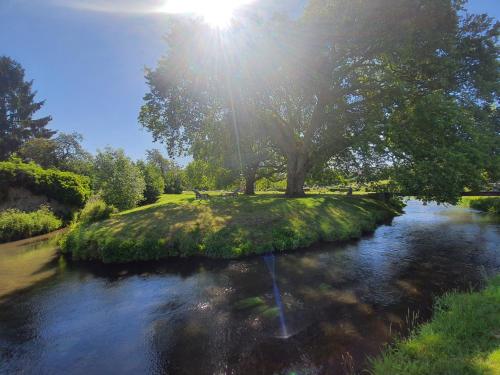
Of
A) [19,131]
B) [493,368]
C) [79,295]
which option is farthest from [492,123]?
[19,131]

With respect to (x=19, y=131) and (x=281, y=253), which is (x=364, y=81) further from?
(x=19, y=131)

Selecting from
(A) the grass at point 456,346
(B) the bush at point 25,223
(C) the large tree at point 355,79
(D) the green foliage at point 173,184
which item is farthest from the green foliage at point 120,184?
(A) the grass at point 456,346

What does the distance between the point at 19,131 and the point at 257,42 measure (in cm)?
7724

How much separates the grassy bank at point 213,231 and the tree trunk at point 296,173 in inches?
291

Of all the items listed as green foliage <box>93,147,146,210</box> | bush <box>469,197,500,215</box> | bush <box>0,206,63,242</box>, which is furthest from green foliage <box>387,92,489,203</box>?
bush <box>0,206,63,242</box>

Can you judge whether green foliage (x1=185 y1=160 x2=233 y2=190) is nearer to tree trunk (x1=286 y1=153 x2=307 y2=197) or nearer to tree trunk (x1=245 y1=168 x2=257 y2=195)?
tree trunk (x1=245 y1=168 x2=257 y2=195)

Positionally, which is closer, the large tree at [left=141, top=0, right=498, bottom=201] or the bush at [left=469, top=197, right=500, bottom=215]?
the large tree at [left=141, top=0, right=498, bottom=201]

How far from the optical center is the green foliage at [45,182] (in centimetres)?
3278

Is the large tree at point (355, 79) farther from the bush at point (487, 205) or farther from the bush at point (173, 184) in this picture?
the bush at point (173, 184)

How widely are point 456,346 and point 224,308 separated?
7.54 meters

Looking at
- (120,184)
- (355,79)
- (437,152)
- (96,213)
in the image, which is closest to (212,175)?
(120,184)

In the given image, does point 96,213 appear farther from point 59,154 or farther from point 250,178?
point 59,154

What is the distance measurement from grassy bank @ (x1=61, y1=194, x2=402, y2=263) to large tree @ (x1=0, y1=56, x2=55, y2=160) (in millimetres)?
66690

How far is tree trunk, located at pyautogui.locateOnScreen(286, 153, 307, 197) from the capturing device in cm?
3216
